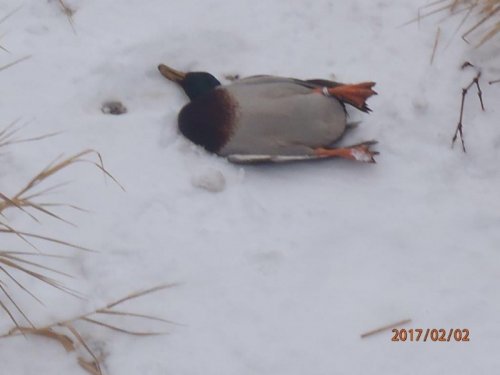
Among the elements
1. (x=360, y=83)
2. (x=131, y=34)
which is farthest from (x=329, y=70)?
(x=131, y=34)

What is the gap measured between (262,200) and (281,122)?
26 cm

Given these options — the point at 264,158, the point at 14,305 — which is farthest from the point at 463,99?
the point at 14,305

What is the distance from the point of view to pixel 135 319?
2113mm

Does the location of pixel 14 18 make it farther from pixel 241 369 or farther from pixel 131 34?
pixel 241 369

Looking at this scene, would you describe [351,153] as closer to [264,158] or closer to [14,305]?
[264,158]

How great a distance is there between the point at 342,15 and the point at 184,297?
121 centimetres

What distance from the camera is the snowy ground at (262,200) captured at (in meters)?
2.10

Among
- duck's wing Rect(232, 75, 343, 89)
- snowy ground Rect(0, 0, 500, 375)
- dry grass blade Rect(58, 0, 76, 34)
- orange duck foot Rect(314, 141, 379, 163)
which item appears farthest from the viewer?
dry grass blade Rect(58, 0, 76, 34)

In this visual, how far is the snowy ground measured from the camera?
6.89ft

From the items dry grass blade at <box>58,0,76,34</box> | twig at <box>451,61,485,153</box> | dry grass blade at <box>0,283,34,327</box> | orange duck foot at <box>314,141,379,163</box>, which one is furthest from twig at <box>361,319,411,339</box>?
dry grass blade at <box>58,0,76,34</box>

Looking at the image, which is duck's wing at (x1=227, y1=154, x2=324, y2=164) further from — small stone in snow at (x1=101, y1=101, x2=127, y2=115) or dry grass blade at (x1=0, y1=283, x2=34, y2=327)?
dry grass blade at (x1=0, y1=283, x2=34, y2=327)

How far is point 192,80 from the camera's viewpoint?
261 cm

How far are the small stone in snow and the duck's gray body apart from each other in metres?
0.35
